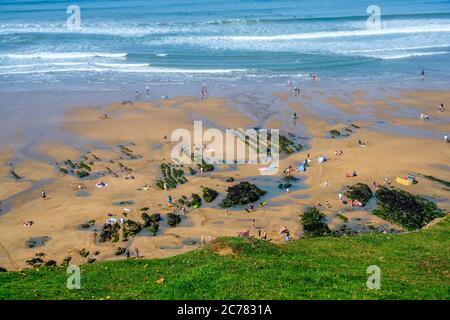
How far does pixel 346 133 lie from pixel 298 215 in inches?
574

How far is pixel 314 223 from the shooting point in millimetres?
28625

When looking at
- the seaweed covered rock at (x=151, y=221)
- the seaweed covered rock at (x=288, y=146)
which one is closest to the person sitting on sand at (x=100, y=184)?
the seaweed covered rock at (x=151, y=221)

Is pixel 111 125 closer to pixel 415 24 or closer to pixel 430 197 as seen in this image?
pixel 430 197

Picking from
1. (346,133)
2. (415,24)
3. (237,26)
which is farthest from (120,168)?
(415,24)

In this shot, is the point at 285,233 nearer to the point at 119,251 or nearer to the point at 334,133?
the point at 119,251

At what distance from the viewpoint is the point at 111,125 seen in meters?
44.6

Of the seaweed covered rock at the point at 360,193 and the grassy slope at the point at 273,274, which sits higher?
the grassy slope at the point at 273,274

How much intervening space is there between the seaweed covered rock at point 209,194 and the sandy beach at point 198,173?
0.39 metres

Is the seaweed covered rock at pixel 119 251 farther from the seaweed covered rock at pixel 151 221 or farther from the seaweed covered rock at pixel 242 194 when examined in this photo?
the seaweed covered rock at pixel 242 194

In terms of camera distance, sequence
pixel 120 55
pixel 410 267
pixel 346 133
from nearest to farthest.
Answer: pixel 410 267 < pixel 346 133 < pixel 120 55

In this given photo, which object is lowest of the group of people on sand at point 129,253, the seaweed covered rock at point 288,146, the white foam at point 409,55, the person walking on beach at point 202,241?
the group of people on sand at point 129,253

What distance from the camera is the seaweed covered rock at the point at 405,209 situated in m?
28.7

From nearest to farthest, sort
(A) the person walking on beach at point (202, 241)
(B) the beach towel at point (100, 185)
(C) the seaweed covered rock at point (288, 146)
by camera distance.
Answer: (A) the person walking on beach at point (202, 241) < (B) the beach towel at point (100, 185) < (C) the seaweed covered rock at point (288, 146)

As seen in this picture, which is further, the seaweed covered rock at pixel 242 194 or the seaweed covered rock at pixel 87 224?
the seaweed covered rock at pixel 242 194
